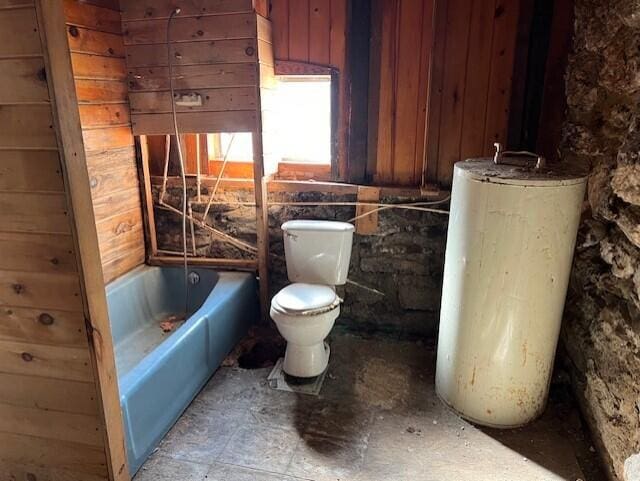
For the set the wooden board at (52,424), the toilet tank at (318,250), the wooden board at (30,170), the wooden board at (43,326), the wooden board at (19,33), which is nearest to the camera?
the wooden board at (19,33)

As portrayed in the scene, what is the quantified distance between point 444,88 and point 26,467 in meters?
2.62

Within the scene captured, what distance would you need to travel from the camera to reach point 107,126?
265cm

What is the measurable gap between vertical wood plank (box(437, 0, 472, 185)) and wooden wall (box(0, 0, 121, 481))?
6.68ft

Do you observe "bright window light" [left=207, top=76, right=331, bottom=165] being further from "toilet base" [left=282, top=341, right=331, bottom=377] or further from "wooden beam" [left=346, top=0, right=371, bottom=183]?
"toilet base" [left=282, top=341, right=331, bottom=377]

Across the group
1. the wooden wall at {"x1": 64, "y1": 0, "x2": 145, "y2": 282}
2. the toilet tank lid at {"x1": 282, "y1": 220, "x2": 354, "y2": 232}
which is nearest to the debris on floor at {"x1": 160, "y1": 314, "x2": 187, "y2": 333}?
the wooden wall at {"x1": 64, "y1": 0, "x2": 145, "y2": 282}

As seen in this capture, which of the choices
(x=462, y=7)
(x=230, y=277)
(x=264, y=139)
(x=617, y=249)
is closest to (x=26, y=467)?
(x=230, y=277)

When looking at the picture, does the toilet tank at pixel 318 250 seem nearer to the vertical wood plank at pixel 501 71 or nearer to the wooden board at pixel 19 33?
the vertical wood plank at pixel 501 71

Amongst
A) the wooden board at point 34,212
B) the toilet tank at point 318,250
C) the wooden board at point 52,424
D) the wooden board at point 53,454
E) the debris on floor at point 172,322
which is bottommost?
the debris on floor at point 172,322

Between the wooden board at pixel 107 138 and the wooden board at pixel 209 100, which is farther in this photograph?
the wooden board at pixel 209 100

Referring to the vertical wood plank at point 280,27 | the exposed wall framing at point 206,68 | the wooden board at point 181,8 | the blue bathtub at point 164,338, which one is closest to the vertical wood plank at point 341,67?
the vertical wood plank at point 280,27

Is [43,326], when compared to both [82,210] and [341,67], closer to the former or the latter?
[82,210]

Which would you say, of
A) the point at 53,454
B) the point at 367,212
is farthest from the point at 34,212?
the point at 367,212

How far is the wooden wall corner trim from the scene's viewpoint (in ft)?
4.07

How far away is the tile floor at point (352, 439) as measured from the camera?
189 centimetres
